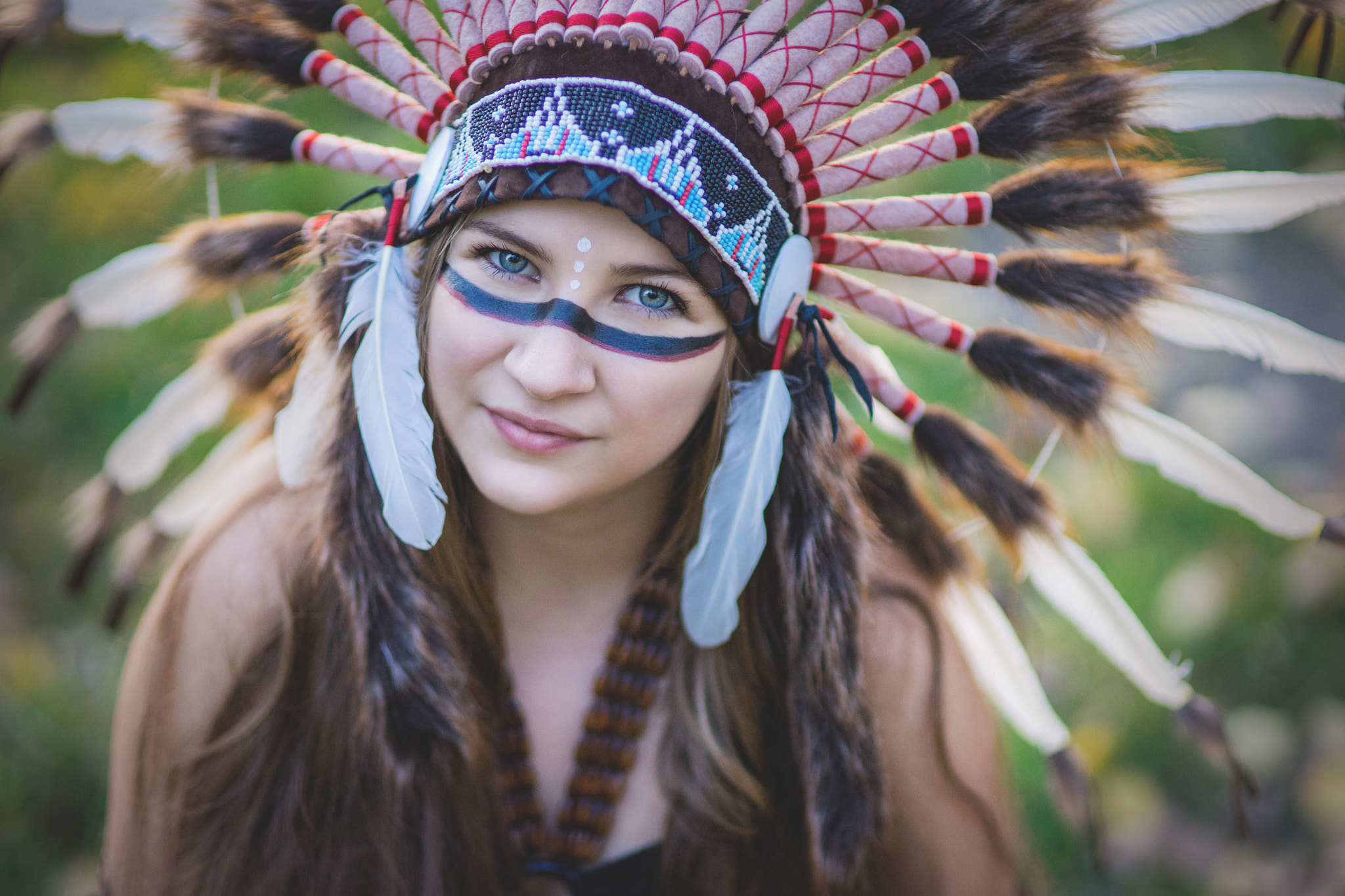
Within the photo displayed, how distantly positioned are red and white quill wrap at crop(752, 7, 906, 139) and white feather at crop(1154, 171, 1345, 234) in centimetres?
49

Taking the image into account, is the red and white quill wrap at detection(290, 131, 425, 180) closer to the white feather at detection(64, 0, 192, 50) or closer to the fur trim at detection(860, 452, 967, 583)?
the white feather at detection(64, 0, 192, 50)

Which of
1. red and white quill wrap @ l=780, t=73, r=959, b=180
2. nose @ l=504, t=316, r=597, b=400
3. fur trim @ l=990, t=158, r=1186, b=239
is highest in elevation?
red and white quill wrap @ l=780, t=73, r=959, b=180

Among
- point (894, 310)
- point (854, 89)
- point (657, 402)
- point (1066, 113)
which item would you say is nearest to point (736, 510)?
point (657, 402)

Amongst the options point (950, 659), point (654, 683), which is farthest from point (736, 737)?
point (950, 659)

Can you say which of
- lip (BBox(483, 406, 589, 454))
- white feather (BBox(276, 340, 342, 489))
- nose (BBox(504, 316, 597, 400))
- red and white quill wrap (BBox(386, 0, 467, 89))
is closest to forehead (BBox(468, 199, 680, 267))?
nose (BBox(504, 316, 597, 400))

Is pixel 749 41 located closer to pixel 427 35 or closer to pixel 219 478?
pixel 427 35

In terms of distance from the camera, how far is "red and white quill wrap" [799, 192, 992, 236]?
4.88 ft

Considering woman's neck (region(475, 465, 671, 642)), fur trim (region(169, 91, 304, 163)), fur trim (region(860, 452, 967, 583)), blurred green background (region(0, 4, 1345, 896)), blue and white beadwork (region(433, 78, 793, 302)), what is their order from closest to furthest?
1. blue and white beadwork (region(433, 78, 793, 302))
2. fur trim (region(169, 91, 304, 163))
3. woman's neck (region(475, 465, 671, 642))
4. fur trim (region(860, 452, 967, 583))
5. blurred green background (region(0, 4, 1345, 896))

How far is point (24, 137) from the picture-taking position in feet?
5.43

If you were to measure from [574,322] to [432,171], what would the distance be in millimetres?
337

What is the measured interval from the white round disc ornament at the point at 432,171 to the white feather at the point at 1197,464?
1158mm

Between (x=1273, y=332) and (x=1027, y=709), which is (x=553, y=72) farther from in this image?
(x=1027, y=709)

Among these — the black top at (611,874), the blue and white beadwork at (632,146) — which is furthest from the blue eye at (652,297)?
the black top at (611,874)

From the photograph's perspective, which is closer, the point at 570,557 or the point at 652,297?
the point at 652,297
